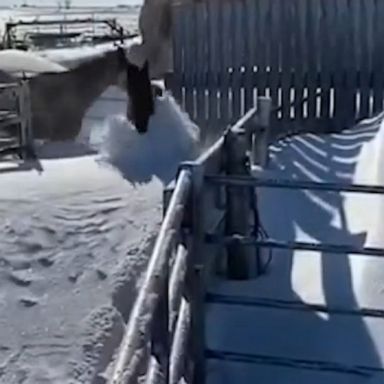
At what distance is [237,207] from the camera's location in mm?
4531

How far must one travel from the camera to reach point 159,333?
2361 mm

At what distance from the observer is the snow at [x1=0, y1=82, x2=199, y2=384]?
14.0 ft

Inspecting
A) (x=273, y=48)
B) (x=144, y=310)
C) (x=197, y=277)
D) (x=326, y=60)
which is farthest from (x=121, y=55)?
(x=144, y=310)

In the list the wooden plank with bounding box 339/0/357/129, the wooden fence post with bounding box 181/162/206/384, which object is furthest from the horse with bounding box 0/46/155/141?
the wooden fence post with bounding box 181/162/206/384

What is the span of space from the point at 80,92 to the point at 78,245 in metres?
10.8

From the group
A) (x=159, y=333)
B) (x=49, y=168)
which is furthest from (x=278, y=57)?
(x=159, y=333)

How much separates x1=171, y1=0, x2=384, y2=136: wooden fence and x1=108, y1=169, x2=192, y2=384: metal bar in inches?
303

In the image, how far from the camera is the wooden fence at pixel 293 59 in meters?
10.3

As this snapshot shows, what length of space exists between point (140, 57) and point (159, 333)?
12326mm

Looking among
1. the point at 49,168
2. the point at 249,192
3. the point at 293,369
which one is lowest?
the point at 49,168

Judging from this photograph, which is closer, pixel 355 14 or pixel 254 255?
pixel 254 255

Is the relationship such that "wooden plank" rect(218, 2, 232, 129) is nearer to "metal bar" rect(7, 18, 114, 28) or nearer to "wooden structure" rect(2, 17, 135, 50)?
"wooden structure" rect(2, 17, 135, 50)

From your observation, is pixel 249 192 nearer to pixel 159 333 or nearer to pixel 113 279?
pixel 113 279

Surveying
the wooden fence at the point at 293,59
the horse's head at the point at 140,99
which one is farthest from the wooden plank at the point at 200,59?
the horse's head at the point at 140,99
